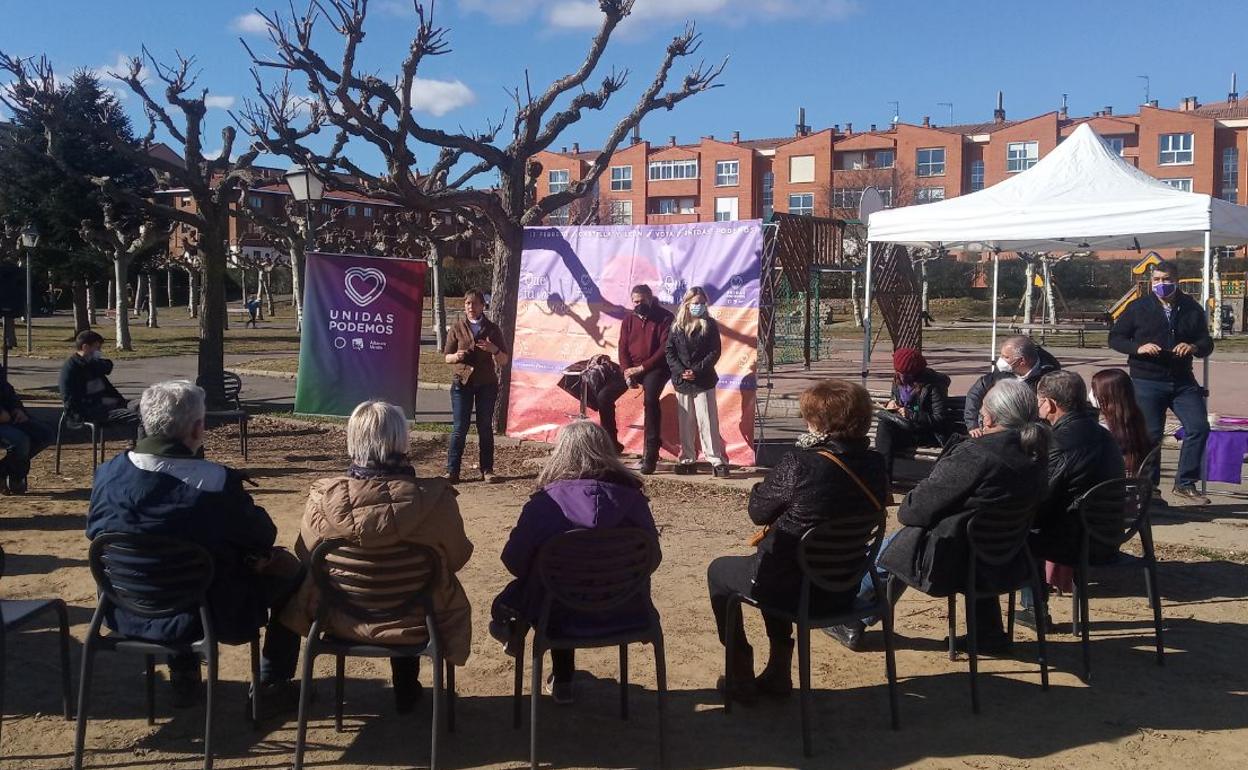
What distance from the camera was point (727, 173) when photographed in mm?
83062

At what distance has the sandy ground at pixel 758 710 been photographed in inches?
156

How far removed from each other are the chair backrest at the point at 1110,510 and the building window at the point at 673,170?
267ft

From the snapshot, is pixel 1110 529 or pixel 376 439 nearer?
pixel 376 439

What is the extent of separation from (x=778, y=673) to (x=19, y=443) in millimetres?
6710

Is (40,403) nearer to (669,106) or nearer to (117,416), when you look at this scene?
(117,416)

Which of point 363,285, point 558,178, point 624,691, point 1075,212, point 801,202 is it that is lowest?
point 624,691

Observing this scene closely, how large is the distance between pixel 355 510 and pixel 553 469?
758mm

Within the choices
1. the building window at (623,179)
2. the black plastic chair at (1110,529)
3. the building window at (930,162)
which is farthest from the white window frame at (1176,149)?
the black plastic chair at (1110,529)

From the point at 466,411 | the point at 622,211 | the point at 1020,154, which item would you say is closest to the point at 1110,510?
the point at 466,411

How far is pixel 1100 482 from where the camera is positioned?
513cm

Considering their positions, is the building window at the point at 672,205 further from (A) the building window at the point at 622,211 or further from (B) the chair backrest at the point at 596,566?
(B) the chair backrest at the point at 596,566

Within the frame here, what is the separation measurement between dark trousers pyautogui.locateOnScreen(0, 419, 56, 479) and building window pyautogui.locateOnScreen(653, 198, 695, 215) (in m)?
79.4

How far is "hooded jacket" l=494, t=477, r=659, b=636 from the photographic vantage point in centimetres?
384

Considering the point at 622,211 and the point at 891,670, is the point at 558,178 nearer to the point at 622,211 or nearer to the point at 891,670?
the point at 622,211
